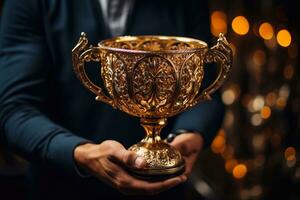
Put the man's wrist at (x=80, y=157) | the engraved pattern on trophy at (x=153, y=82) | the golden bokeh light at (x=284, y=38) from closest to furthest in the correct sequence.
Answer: the engraved pattern on trophy at (x=153, y=82), the man's wrist at (x=80, y=157), the golden bokeh light at (x=284, y=38)

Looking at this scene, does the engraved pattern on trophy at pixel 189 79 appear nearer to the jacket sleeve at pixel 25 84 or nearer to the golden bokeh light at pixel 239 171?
the jacket sleeve at pixel 25 84

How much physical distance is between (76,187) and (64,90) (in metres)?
0.19

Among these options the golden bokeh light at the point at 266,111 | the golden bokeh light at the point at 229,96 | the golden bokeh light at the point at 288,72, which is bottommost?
the golden bokeh light at the point at 266,111

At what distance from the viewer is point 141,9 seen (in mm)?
1040

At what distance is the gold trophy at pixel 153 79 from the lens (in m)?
0.77

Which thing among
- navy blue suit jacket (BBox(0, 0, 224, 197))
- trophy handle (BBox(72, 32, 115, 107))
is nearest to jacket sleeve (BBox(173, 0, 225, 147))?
navy blue suit jacket (BBox(0, 0, 224, 197))

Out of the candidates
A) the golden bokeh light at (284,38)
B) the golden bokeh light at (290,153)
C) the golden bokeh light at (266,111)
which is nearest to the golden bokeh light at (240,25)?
the golden bokeh light at (284,38)

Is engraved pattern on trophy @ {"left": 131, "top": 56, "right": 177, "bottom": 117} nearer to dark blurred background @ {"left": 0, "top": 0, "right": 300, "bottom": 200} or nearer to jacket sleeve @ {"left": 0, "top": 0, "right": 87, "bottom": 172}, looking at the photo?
jacket sleeve @ {"left": 0, "top": 0, "right": 87, "bottom": 172}

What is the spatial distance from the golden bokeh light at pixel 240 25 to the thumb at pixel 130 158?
1114 millimetres

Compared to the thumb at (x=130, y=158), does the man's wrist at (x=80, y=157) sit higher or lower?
lower

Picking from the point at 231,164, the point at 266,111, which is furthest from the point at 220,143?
the point at 266,111

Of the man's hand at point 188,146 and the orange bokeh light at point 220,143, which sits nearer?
the man's hand at point 188,146

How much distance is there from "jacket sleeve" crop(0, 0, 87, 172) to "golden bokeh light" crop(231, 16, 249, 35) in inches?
38.0

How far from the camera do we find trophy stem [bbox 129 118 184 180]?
820 millimetres
